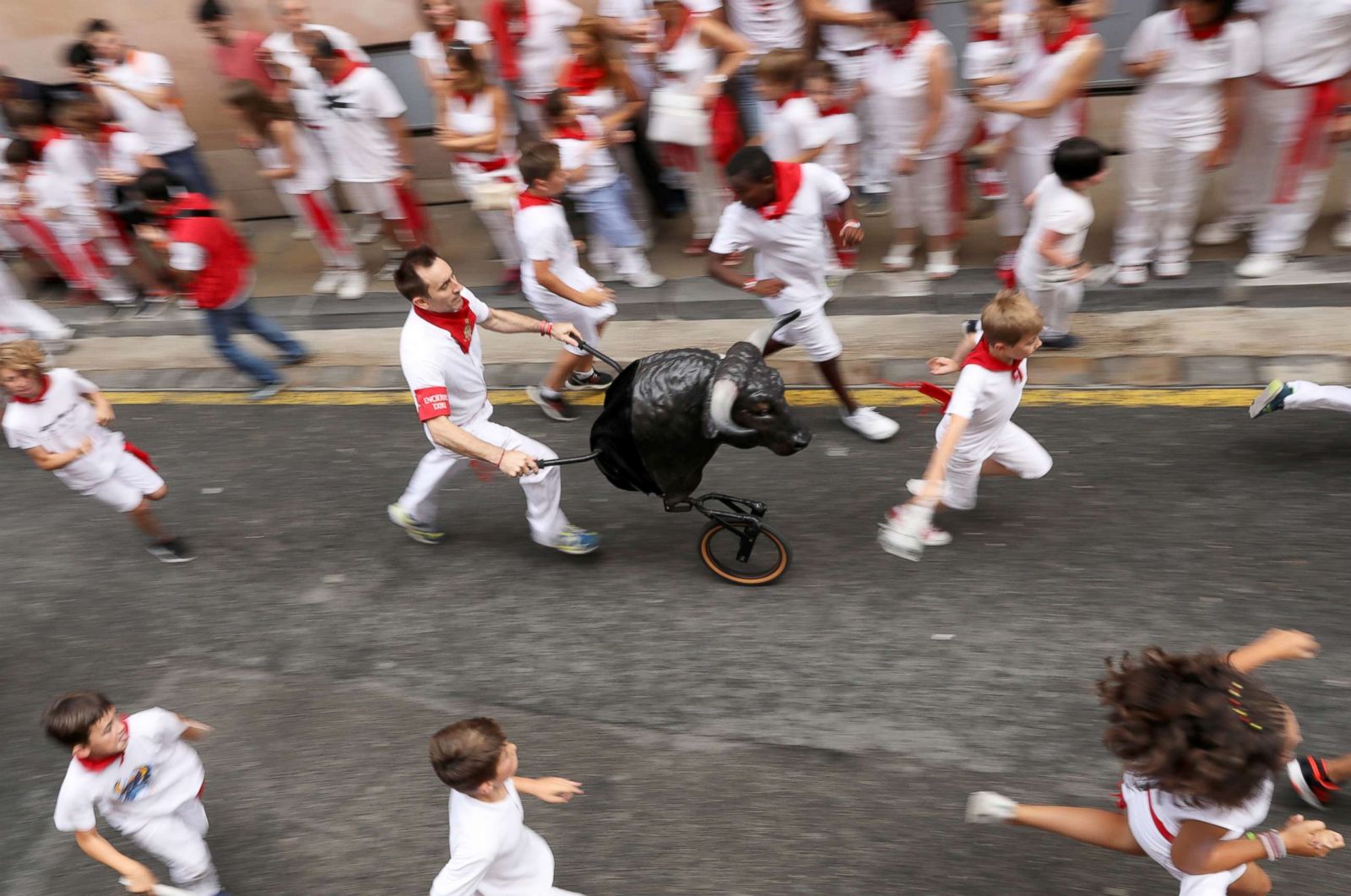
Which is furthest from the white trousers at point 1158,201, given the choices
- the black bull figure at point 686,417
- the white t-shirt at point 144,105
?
the white t-shirt at point 144,105

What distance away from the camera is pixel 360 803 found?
4.22 meters

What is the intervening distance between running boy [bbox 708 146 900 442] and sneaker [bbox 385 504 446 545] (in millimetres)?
2137

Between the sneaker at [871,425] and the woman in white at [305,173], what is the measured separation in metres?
4.72

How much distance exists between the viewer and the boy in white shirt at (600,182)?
6.77 meters

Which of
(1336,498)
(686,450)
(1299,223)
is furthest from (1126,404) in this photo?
(686,450)

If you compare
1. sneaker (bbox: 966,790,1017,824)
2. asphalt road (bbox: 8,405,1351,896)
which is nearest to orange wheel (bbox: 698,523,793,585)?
asphalt road (bbox: 8,405,1351,896)

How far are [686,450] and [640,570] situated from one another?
1118mm

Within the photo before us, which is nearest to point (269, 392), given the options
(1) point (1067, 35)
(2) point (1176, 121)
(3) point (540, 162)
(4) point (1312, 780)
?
(3) point (540, 162)

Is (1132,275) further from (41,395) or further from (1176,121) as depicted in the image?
(41,395)

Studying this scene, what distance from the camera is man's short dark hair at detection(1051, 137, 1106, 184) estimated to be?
17.4 feet

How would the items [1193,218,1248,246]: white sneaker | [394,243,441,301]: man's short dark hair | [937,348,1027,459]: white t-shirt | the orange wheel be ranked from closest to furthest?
[937,348,1027,459]: white t-shirt, [394,243,441,301]: man's short dark hair, the orange wheel, [1193,218,1248,246]: white sneaker

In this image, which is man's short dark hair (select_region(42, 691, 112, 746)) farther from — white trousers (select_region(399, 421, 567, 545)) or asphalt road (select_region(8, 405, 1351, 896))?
white trousers (select_region(399, 421, 567, 545))

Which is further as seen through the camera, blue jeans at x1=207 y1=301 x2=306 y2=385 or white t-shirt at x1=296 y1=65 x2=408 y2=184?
white t-shirt at x1=296 y1=65 x2=408 y2=184

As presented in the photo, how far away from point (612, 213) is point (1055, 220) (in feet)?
10.7
